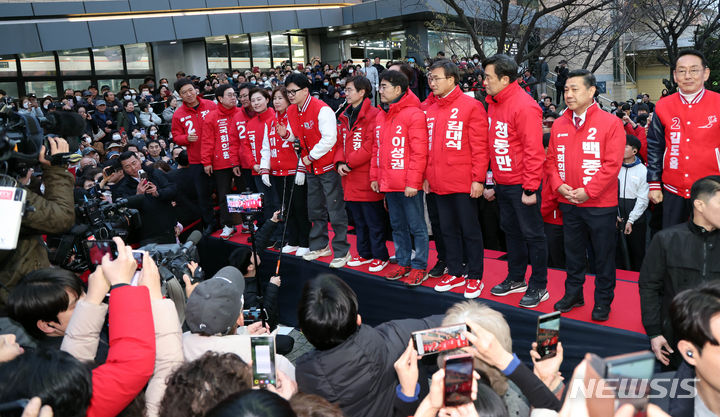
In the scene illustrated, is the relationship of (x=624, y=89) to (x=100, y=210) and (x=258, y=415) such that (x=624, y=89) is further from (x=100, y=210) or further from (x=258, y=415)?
(x=258, y=415)

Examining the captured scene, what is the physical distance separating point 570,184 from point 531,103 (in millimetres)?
630

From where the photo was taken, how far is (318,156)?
17.3 ft

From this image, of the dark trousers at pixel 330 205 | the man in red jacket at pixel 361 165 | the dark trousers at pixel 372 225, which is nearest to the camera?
the man in red jacket at pixel 361 165

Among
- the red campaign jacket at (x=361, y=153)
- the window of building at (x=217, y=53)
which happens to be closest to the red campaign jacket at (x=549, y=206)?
the red campaign jacket at (x=361, y=153)

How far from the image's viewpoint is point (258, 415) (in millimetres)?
1298

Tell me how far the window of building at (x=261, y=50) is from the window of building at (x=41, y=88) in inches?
312

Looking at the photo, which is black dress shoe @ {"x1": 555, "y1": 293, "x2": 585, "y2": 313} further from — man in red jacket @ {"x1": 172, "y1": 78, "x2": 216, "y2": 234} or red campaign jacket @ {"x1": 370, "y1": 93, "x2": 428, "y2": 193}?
man in red jacket @ {"x1": 172, "y1": 78, "x2": 216, "y2": 234}

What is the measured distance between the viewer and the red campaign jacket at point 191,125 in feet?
22.5

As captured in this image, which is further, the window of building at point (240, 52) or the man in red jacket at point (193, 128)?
the window of building at point (240, 52)

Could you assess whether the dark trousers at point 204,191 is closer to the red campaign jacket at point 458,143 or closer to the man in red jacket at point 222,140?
the man in red jacket at point 222,140

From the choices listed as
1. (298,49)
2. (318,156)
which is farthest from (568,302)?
(298,49)

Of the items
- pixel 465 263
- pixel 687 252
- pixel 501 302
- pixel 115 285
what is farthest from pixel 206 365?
pixel 465 263

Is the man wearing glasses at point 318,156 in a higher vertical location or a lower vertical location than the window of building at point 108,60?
lower

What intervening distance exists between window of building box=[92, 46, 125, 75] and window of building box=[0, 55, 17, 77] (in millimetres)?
2556
